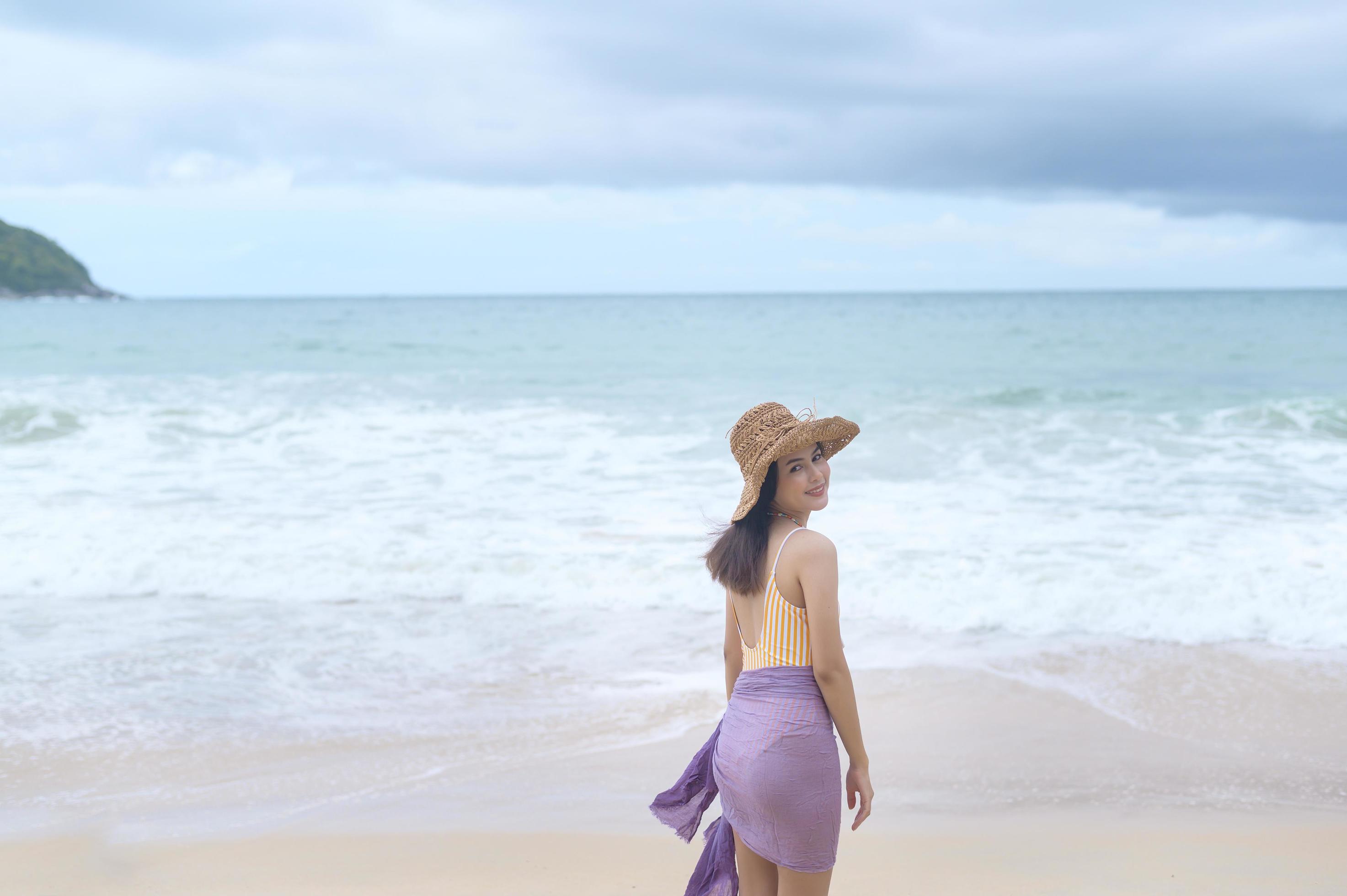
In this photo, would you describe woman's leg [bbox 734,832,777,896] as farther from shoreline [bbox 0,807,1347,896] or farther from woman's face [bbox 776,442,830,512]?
shoreline [bbox 0,807,1347,896]

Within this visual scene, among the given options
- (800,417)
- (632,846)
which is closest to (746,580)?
(800,417)

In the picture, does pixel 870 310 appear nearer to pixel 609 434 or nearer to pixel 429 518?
pixel 609 434

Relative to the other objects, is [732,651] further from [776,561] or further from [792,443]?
[792,443]

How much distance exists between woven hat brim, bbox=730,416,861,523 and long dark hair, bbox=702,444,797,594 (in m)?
0.02

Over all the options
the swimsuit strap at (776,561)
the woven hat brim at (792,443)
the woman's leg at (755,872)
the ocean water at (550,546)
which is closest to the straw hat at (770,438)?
the woven hat brim at (792,443)

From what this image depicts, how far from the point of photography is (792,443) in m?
2.41

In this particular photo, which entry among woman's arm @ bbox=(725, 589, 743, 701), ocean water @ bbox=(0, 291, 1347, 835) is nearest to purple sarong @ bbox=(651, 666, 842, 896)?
woman's arm @ bbox=(725, 589, 743, 701)

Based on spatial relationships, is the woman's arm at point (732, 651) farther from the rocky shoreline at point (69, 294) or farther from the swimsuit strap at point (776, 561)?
the rocky shoreline at point (69, 294)

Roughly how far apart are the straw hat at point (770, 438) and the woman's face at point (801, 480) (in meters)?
0.03

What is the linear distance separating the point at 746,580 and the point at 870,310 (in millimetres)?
70511

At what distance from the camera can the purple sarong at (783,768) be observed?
94.0 inches

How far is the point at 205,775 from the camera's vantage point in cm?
441

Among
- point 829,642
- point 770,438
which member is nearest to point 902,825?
point 829,642

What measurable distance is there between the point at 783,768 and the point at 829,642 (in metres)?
0.32
